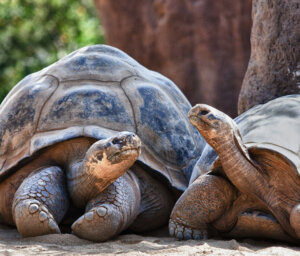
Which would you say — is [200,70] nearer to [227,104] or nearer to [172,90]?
[227,104]

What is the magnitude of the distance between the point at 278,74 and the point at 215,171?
121cm

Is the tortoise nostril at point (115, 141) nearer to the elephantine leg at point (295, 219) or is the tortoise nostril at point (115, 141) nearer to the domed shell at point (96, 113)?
the domed shell at point (96, 113)

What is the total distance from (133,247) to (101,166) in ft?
1.59

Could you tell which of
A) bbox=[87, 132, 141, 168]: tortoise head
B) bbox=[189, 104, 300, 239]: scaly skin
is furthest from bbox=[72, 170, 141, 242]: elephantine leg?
bbox=[189, 104, 300, 239]: scaly skin

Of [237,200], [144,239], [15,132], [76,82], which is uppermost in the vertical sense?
[76,82]

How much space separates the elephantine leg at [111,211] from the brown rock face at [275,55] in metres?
1.23

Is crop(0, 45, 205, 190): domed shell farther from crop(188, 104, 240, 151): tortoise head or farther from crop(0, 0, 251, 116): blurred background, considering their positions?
crop(0, 0, 251, 116): blurred background

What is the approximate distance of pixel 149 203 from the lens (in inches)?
135

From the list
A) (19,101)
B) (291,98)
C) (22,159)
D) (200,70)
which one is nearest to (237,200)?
(291,98)

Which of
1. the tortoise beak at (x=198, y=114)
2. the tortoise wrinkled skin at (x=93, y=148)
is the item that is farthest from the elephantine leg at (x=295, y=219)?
the tortoise wrinkled skin at (x=93, y=148)

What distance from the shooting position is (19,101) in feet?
11.7

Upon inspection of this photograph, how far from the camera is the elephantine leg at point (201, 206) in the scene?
114 inches

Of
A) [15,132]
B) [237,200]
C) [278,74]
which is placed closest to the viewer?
[237,200]

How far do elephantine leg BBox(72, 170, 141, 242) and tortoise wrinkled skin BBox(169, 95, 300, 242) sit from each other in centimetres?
25
